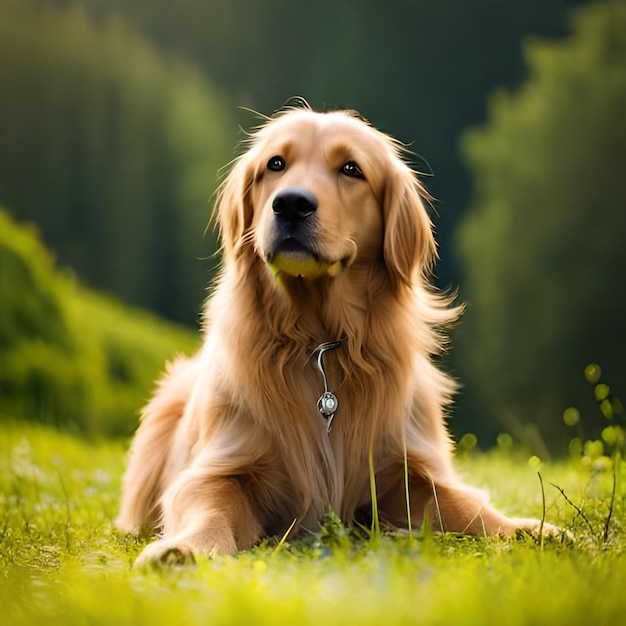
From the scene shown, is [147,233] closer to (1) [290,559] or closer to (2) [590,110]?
(2) [590,110]

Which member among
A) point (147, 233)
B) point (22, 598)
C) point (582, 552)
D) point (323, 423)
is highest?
point (582, 552)

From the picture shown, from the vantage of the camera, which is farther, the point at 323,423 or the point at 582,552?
the point at 323,423

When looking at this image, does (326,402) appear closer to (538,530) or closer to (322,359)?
(322,359)

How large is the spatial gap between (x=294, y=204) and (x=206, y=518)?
3.48 ft

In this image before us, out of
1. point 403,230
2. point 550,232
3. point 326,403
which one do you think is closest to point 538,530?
point 326,403

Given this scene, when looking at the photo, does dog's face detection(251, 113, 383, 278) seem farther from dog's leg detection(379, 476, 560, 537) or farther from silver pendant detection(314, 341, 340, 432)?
dog's leg detection(379, 476, 560, 537)

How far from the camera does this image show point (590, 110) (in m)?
9.69

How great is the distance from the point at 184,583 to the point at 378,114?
6.86 m

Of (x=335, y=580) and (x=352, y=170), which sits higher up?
(x=352, y=170)

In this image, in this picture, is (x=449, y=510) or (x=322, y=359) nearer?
(x=449, y=510)

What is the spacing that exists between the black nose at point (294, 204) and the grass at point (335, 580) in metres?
1.00

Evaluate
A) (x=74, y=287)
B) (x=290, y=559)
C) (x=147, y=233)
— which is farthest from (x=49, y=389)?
(x=290, y=559)

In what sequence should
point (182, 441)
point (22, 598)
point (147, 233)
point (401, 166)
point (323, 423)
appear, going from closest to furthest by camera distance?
point (22, 598)
point (323, 423)
point (401, 166)
point (182, 441)
point (147, 233)

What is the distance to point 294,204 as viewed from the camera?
3.04 meters
